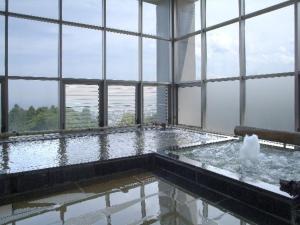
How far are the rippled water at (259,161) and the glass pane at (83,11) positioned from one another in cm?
466

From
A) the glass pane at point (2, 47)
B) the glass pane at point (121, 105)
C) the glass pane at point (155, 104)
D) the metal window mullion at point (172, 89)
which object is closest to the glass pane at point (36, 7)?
the glass pane at point (2, 47)

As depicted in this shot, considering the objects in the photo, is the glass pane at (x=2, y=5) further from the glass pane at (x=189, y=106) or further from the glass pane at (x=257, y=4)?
the glass pane at (x=257, y=4)

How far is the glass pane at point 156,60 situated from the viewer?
7.77m

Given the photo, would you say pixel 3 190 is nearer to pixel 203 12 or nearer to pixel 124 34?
pixel 124 34

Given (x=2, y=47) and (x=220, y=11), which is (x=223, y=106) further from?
(x=2, y=47)

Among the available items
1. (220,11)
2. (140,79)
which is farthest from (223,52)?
(140,79)

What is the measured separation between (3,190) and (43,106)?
12.7 feet

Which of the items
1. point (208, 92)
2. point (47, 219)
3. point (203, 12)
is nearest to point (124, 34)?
point (203, 12)

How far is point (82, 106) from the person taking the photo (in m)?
6.67

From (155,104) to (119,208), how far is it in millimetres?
5804

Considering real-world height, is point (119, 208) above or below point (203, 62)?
below

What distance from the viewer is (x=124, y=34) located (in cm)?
739

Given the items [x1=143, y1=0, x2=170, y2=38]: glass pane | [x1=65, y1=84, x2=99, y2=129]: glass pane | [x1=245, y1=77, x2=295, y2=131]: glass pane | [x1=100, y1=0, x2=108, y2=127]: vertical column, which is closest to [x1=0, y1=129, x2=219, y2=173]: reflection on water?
[x1=65, y1=84, x2=99, y2=129]: glass pane

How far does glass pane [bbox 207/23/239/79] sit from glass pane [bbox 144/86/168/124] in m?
1.71
